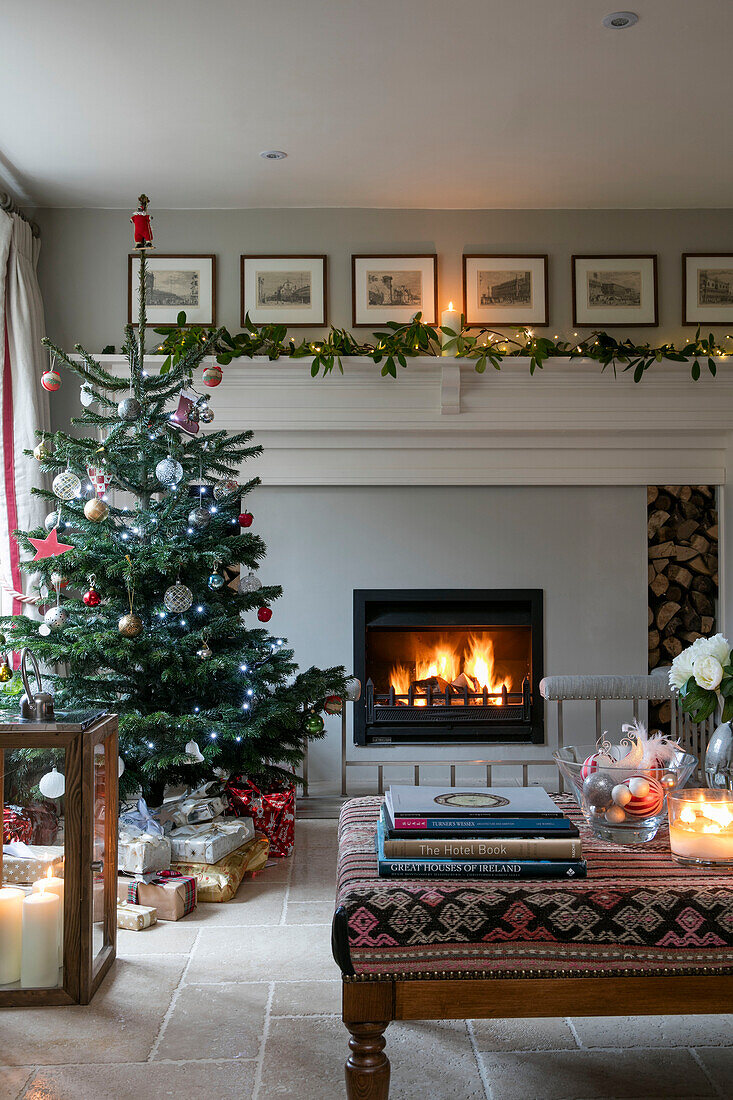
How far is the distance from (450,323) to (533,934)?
10.4ft

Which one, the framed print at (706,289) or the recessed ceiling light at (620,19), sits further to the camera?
the framed print at (706,289)

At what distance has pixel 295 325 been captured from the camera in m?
4.32

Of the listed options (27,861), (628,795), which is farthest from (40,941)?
(628,795)

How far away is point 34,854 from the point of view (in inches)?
80.0

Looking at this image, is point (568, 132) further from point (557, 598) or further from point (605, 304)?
point (557, 598)

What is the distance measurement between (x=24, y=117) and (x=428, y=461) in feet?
7.05

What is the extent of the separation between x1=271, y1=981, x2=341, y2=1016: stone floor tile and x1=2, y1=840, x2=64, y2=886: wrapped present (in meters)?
0.55

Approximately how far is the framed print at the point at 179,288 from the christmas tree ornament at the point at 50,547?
5.24 ft

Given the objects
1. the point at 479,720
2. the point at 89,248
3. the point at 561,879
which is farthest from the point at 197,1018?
the point at 89,248

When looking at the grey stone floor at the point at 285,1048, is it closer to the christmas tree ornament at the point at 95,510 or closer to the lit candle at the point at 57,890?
the lit candle at the point at 57,890

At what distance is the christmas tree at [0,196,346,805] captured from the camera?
117 inches

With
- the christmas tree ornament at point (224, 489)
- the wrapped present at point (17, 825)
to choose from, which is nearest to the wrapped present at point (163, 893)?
the wrapped present at point (17, 825)

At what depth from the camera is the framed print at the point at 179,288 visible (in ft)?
14.1

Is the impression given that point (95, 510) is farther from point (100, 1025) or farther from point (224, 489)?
point (100, 1025)
